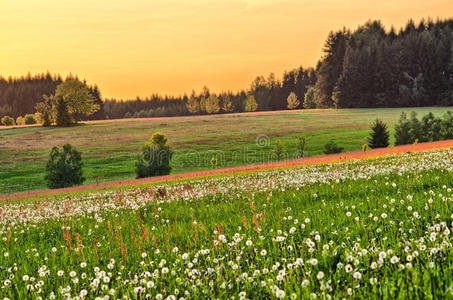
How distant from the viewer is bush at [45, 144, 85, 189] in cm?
3694

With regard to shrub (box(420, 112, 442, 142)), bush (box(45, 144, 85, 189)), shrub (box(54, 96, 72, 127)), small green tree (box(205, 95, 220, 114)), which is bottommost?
bush (box(45, 144, 85, 189))

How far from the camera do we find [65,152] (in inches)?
1446

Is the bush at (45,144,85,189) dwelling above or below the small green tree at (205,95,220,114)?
below

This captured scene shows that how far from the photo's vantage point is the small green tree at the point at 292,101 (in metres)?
148

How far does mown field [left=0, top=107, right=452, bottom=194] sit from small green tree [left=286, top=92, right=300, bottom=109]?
5174 centimetres

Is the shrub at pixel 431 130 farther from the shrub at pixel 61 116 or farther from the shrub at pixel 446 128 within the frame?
the shrub at pixel 61 116

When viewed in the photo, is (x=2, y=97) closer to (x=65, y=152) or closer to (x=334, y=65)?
(x=334, y=65)

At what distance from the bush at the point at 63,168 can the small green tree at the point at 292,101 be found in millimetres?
121015

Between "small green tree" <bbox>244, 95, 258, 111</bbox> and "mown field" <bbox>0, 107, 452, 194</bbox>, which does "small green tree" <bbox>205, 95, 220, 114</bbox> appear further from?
"mown field" <bbox>0, 107, 452, 194</bbox>

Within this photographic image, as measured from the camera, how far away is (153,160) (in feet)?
128

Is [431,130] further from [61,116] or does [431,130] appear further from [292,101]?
[292,101]

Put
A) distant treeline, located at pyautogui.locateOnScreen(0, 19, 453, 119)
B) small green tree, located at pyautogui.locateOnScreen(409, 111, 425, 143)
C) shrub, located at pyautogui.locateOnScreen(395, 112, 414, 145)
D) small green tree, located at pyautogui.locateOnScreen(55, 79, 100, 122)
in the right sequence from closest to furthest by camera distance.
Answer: small green tree, located at pyautogui.locateOnScreen(409, 111, 425, 143) < shrub, located at pyautogui.locateOnScreen(395, 112, 414, 145) < distant treeline, located at pyautogui.locateOnScreen(0, 19, 453, 119) < small green tree, located at pyautogui.locateOnScreen(55, 79, 100, 122)

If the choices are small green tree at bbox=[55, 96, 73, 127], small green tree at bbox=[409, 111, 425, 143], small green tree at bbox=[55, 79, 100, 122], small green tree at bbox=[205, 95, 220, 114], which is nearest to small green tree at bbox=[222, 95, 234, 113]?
small green tree at bbox=[205, 95, 220, 114]

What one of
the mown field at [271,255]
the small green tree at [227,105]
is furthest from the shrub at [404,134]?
the small green tree at [227,105]
